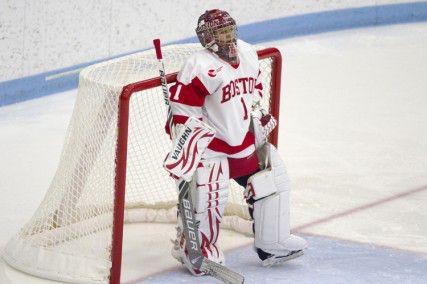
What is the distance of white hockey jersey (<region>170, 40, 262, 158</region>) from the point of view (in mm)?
3670

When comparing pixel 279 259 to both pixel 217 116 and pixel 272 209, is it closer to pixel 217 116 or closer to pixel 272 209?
pixel 272 209

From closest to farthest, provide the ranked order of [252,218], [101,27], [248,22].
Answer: [252,218] → [101,27] → [248,22]

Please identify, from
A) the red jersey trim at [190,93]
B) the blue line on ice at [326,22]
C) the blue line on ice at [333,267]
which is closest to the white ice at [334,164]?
the blue line on ice at [333,267]

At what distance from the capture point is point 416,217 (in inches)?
177

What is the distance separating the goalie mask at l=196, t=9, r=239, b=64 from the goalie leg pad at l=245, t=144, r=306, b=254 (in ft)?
1.15

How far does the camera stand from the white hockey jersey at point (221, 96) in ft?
12.0

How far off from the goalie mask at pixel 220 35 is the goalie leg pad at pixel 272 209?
0.35 m

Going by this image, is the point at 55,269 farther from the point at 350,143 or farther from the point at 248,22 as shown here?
the point at 248,22

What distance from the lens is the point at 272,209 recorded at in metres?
3.85

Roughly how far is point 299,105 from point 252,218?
7.94ft

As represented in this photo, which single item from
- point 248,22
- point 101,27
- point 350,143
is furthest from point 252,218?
point 248,22

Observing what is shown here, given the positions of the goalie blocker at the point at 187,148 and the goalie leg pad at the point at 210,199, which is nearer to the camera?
the goalie blocker at the point at 187,148

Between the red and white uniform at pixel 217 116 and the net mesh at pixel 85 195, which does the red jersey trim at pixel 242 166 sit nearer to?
the red and white uniform at pixel 217 116

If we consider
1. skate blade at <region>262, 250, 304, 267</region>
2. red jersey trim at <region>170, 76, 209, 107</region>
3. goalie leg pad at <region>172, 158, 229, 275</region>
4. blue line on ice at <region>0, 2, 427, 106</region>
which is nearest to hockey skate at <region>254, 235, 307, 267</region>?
skate blade at <region>262, 250, 304, 267</region>
